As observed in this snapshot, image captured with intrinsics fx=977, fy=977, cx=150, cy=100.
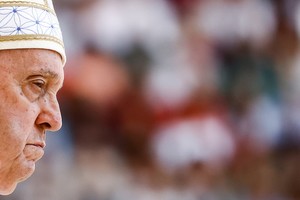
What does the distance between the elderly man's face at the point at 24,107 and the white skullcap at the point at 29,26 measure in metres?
0.02

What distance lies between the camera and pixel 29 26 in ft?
8.33

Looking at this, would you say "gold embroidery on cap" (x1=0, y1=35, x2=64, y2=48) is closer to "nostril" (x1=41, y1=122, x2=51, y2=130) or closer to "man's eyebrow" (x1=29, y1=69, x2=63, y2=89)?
"man's eyebrow" (x1=29, y1=69, x2=63, y2=89)

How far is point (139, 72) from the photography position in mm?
6961

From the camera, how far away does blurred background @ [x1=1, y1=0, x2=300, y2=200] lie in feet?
21.6

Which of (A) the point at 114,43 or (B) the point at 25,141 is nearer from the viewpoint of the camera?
(B) the point at 25,141

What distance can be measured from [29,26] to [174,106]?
432cm

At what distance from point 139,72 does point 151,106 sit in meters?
0.29

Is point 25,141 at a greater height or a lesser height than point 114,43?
lesser

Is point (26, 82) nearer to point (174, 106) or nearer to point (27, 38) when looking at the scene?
point (27, 38)

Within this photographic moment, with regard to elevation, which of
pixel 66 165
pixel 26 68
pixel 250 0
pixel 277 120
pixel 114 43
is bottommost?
pixel 26 68

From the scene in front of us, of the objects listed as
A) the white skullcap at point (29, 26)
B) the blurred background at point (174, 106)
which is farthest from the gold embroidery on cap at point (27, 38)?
the blurred background at point (174, 106)

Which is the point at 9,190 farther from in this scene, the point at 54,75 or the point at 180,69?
the point at 180,69

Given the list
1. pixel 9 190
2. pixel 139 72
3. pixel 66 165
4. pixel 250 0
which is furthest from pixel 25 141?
pixel 250 0

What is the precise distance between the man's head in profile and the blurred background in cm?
379
